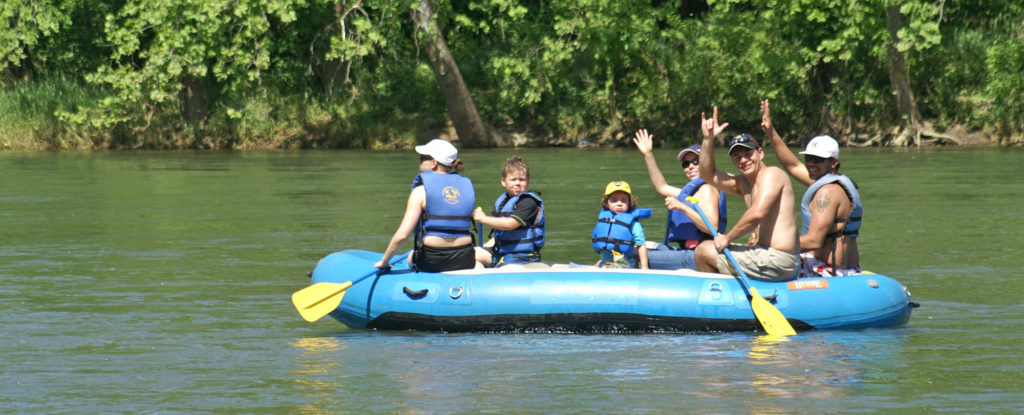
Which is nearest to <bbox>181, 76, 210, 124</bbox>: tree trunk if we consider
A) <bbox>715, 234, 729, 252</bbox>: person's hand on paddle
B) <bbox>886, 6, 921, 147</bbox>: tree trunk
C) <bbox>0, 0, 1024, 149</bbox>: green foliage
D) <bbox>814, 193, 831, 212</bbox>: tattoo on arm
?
<bbox>0, 0, 1024, 149</bbox>: green foliage

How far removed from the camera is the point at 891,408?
604 centimetres

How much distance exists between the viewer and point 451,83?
27.6 meters

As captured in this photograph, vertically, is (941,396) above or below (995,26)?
below

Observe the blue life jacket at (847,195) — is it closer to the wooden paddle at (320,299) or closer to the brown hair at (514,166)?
the brown hair at (514,166)

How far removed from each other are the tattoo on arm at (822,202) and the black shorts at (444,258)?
2.02 metres

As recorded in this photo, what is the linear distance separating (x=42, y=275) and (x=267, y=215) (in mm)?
4564

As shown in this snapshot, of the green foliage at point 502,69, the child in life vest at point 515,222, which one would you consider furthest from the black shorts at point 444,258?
the green foliage at point 502,69

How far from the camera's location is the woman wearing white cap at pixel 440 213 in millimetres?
Answer: 7934

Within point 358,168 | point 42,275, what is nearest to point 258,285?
point 42,275

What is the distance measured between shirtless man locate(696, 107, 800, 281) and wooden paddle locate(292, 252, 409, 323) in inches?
80.8

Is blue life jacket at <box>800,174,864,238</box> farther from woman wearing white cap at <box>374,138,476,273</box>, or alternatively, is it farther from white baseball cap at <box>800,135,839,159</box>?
woman wearing white cap at <box>374,138,476,273</box>

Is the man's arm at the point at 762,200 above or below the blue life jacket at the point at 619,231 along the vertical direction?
above

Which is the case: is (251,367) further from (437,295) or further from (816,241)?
(816,241)

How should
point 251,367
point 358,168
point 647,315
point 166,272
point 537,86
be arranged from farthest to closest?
point 537,86
point 358,168
point 166,272
point 647,315
point 251,367
